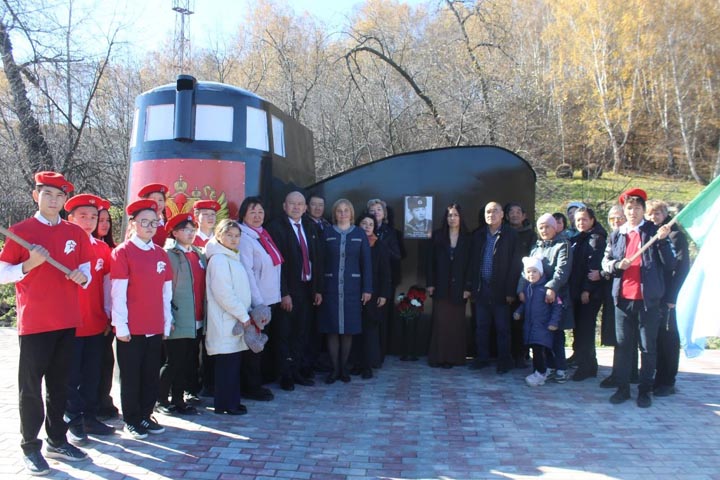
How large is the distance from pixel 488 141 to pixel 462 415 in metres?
10.4

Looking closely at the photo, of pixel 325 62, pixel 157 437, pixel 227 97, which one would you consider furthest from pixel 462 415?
pixel 325 62

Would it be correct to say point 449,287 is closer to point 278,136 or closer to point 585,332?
point 585,332

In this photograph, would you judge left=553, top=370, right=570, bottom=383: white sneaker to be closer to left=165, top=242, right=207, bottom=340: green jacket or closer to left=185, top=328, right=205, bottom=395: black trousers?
left=185, top=328, right=205, bottom=395: black trousers

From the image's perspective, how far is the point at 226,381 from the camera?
5152 mm

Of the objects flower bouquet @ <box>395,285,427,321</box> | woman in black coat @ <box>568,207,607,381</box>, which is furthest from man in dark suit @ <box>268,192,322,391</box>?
woman in black coat @ <box>568,207,607,381</box>

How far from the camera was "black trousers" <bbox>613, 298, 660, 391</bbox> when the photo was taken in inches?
215

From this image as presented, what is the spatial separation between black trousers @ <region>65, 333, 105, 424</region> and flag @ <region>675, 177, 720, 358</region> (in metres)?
4.69

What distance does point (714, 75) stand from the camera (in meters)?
29.2

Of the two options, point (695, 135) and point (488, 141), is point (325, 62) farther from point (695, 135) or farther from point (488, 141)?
point (695, 135)

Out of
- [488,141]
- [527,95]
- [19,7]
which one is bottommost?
[488,141]

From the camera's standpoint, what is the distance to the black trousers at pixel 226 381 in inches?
202

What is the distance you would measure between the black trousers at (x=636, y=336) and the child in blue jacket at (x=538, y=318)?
659 millimetres

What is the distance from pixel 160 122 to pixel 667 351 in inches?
233

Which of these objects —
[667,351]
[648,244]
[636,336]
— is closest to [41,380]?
[648,244]
